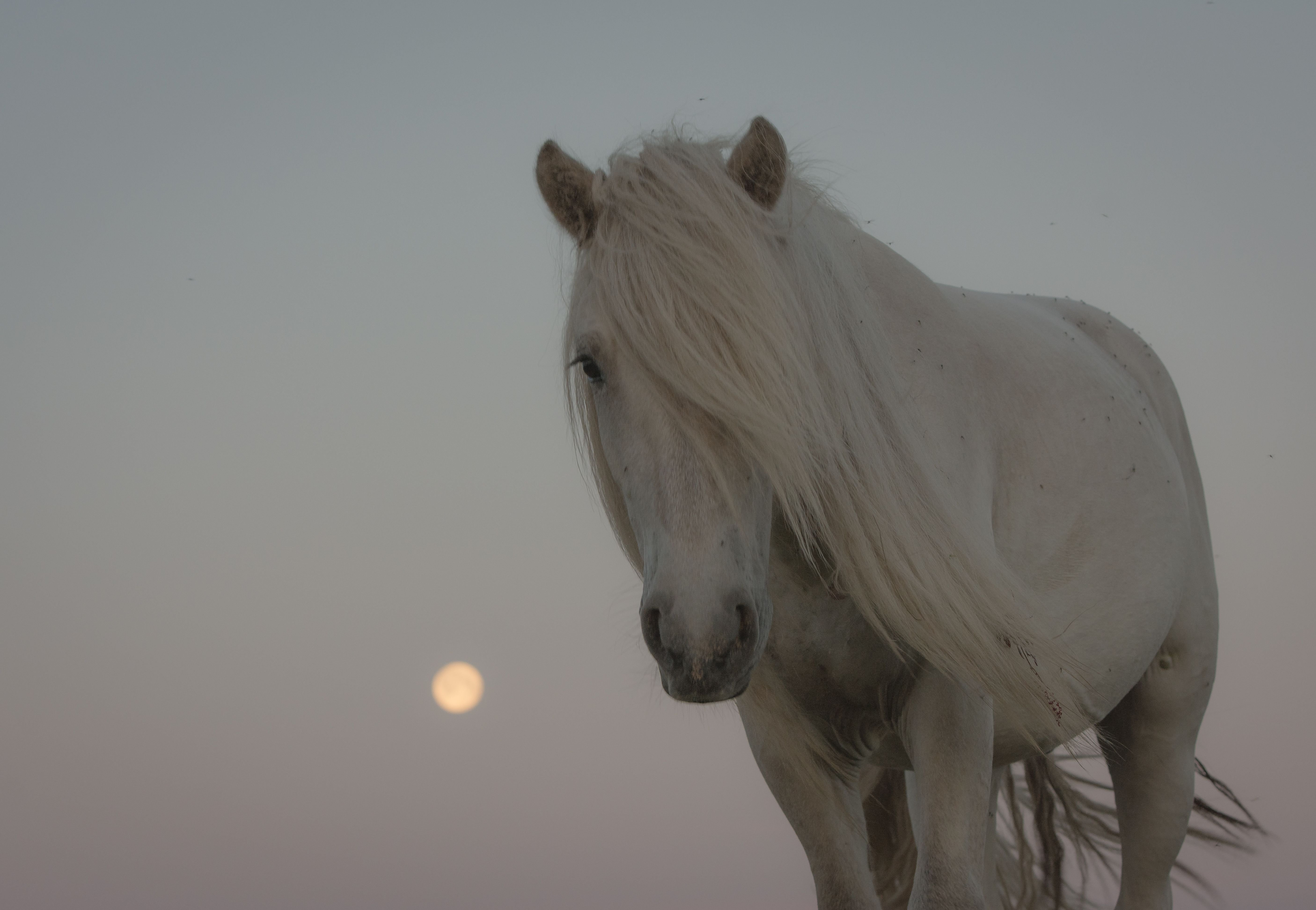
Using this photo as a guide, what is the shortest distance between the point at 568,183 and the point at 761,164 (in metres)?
0.44

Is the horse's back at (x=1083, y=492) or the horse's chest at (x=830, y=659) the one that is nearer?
the horse's chest at (x=830, y=659)

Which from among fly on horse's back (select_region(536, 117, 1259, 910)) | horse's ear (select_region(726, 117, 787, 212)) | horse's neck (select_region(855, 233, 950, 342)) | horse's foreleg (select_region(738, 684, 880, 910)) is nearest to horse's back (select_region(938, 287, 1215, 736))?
fly on horse's back (select_region(536, 117, 1259, 910))

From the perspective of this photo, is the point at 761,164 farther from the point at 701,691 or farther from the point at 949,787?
the point at 949,787

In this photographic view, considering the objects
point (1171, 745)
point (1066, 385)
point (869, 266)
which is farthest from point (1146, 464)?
point (869, 266)

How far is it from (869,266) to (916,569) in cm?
99

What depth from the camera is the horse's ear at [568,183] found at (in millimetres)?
2625

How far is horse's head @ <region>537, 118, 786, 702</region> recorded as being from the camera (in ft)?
6.79

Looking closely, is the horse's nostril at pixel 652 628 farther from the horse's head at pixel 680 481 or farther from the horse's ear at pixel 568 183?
the horse's ear at pixel 568 183

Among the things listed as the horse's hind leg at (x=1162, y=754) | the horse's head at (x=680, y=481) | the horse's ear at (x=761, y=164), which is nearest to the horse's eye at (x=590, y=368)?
the horse's head at (x=680, y=481)

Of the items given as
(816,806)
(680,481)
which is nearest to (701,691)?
(680,481)

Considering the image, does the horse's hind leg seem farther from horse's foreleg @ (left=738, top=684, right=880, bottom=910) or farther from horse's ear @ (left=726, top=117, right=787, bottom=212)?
horse's ear @ (left=726, top=117, right=787, bottom=212)

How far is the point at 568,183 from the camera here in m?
2.63

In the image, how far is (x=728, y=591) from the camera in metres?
2.10

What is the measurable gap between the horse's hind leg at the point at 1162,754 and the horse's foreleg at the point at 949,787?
64.1 inches
